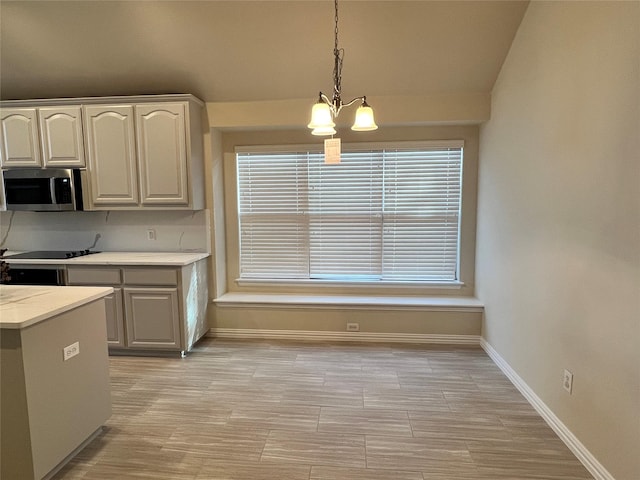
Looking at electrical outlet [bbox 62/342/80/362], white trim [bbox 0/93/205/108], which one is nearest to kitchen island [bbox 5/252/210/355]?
electrical outlet [bbox 62/342/80/362]

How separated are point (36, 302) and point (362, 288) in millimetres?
2927

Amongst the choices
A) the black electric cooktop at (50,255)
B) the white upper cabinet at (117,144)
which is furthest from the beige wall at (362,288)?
the black electric cooktop at (50,255)

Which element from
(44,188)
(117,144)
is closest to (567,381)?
(117,144)

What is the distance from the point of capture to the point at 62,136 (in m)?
3.61

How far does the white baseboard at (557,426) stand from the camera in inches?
77.1

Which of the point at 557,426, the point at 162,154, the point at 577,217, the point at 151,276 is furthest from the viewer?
the point at 162,154

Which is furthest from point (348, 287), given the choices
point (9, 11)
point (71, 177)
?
point (9, 11)

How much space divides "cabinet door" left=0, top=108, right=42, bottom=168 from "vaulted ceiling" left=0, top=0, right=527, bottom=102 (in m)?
0.34

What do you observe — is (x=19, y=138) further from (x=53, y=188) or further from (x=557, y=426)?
(x=557, y=426)

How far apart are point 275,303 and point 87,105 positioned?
269 cm

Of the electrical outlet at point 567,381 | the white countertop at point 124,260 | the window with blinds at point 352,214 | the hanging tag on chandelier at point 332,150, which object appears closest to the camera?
the electrical outlet at point 567,381

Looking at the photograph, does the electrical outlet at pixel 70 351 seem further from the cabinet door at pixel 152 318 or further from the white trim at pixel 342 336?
the white trim at pixel 342 336

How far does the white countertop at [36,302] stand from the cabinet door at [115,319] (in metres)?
1.12

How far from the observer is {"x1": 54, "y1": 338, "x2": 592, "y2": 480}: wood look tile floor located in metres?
2.04
